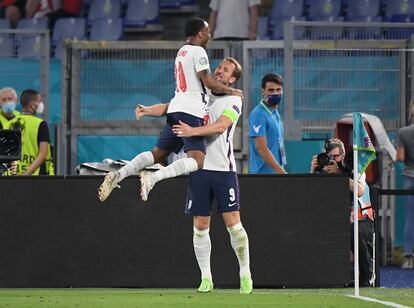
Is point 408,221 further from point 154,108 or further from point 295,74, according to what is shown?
point 154,108

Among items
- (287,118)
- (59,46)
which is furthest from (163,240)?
(59,46)

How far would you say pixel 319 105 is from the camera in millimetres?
16562

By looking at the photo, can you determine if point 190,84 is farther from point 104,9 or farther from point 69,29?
point 104,9

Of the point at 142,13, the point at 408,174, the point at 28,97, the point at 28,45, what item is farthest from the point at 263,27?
the point at 28,97

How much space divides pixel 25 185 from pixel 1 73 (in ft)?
13.2

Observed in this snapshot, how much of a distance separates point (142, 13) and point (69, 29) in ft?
4.04

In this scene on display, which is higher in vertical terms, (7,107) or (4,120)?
(7,107)

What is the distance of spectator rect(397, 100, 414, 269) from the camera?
53.9 ft

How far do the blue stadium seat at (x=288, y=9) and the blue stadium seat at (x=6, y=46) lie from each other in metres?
6.21

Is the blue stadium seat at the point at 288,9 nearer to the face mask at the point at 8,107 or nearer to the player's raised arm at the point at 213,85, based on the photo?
the face mask at the point at 8,107

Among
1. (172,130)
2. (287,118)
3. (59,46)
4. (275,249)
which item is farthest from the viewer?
(59,46)

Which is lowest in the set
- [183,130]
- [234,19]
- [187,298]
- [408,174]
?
[187,298]

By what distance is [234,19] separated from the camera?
20.5 m

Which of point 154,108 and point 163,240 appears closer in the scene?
point 154,108
